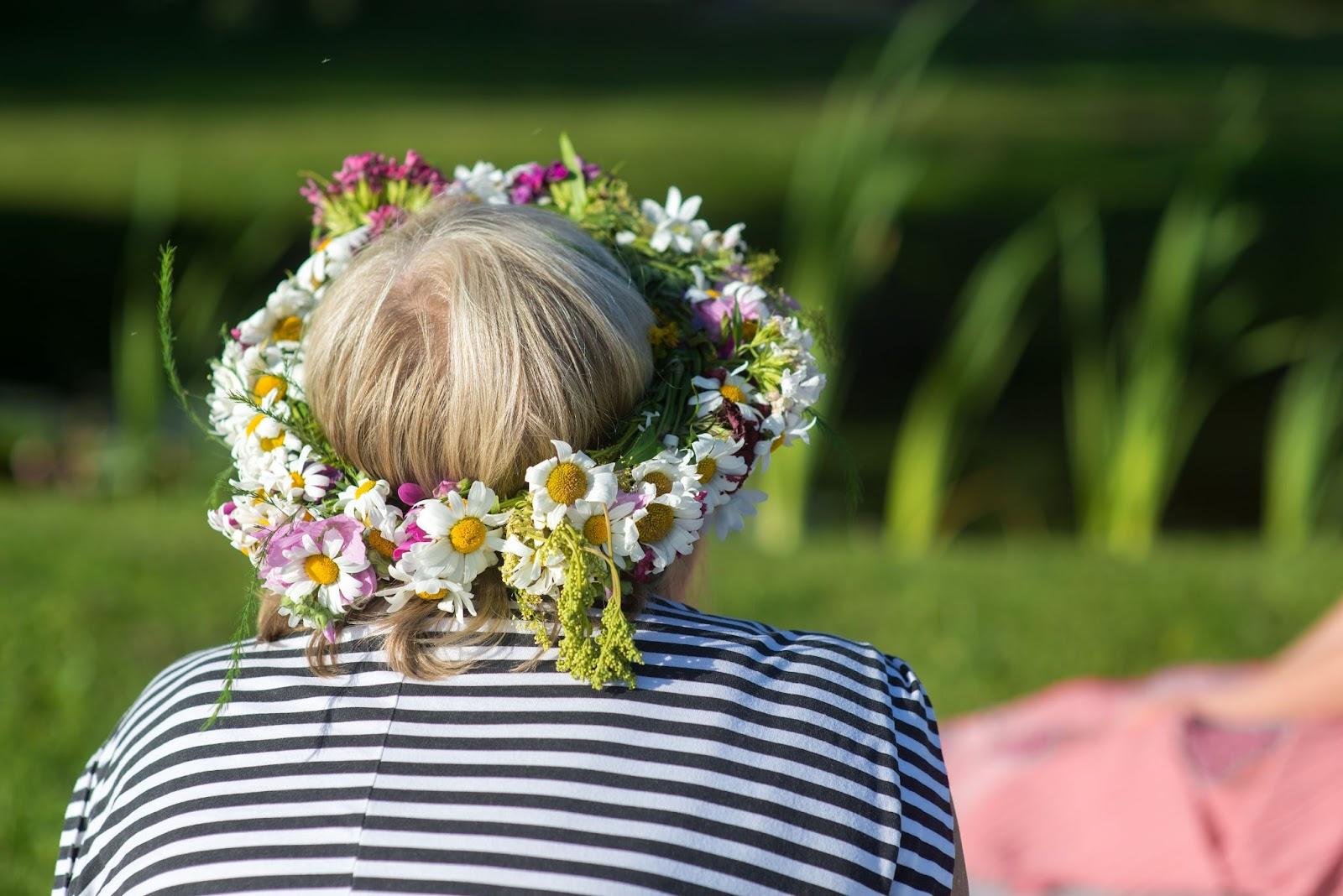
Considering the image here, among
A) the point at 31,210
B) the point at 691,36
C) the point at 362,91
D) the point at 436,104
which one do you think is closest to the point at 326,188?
the point at 31,210

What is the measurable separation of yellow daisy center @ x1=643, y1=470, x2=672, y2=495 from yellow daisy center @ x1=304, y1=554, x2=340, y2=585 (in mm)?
363

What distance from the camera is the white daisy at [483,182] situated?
2033mm

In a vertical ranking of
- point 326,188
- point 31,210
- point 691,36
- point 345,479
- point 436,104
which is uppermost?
point 691,36

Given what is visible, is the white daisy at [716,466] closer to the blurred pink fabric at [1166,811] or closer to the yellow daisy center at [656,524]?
the yellow daisy center at [656,524]

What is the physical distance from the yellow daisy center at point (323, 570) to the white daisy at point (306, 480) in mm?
98

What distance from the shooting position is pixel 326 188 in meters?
2.08

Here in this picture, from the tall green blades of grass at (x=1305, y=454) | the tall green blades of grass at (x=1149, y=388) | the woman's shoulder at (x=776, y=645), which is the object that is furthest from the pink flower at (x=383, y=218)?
the tall green blades of grass at (x=1305, y=454)

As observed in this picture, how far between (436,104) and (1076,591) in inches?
531

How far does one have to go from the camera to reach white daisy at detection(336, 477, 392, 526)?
155 cm

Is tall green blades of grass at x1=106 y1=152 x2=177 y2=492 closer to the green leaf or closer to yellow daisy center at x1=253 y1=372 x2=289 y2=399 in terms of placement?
the green leaf

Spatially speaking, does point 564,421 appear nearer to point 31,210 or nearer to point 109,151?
point 31,210

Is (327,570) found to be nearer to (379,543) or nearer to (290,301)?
(379,543)

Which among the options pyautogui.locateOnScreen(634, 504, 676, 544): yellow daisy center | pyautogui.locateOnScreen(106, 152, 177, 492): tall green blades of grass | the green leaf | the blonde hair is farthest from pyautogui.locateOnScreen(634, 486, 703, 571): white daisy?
pyautogui.locateOnScreen(106, 152, 177, 492): tall green blades of grass

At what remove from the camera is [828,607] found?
14.0ft
